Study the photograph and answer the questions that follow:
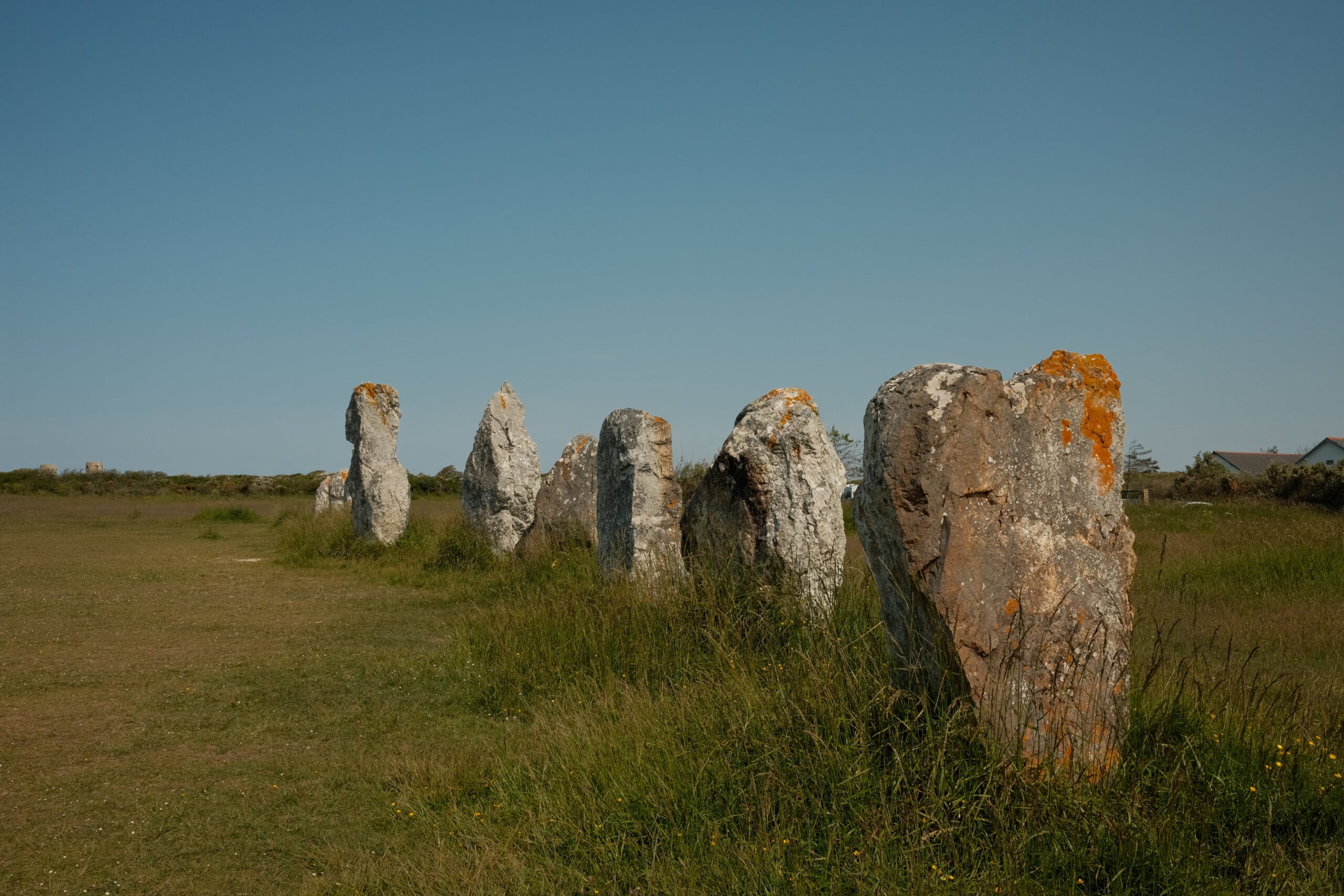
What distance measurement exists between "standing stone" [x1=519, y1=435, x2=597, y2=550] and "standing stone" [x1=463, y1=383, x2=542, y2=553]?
3.23 ft

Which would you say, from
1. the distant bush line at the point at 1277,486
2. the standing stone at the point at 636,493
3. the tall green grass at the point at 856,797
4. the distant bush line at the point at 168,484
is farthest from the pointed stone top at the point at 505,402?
the distant bush line at the point at 168,484

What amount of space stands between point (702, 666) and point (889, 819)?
265 centimetres

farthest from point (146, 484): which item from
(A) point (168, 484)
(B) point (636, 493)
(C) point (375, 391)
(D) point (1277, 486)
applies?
(D) point (1277, 486)

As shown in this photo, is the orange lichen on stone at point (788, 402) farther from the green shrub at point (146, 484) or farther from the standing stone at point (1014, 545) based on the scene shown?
the green shrub at point (146, 484)

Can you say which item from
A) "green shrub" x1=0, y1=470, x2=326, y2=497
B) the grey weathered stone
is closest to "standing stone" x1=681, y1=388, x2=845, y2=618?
the grey weathered stone

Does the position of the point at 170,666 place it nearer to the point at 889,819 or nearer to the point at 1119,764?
the point at 889,819

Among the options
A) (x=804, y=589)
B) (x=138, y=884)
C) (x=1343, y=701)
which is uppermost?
(x=804, y=589)

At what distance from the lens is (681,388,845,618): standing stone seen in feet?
24.3

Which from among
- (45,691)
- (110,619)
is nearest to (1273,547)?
(45,691)

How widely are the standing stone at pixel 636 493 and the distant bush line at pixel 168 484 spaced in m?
26.8

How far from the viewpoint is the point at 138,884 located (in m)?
4.36

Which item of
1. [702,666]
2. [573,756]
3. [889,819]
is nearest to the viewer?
[889,819]

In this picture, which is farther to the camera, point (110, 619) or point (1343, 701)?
point (110, 619)

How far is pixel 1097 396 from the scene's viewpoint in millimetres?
4117
